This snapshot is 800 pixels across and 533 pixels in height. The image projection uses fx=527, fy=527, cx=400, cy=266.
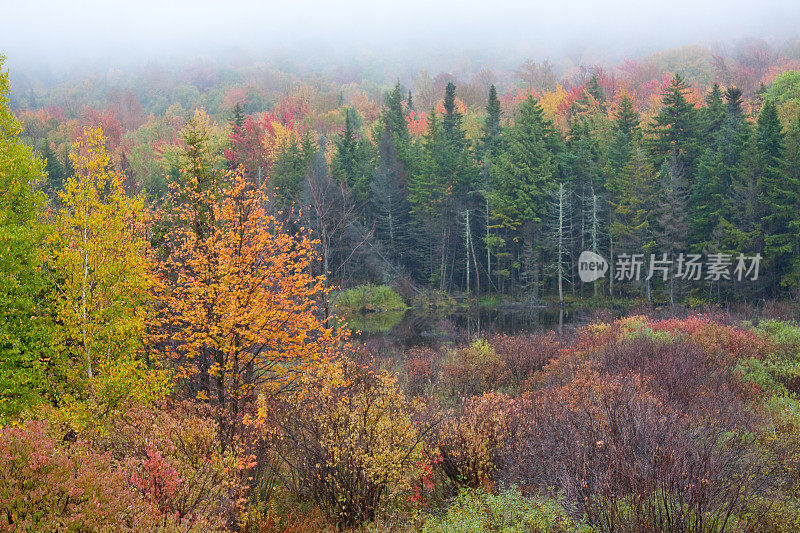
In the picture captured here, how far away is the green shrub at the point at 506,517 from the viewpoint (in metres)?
6.48

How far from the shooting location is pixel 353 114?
264ft

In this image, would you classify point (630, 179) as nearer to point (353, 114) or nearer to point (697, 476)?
point (697, 476)

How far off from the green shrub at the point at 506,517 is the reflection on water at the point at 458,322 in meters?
22.0

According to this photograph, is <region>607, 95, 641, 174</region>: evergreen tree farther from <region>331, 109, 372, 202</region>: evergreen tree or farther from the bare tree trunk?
the bare tree trunk

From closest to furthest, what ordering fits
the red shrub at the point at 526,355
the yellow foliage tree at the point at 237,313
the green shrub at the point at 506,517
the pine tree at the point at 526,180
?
1. the green shrub at the point at 506,517
2. the yellow foliage tree at the point at 237,313
3. the red shrub at the point at 526,355
4. the pine tree at the point at 526,180

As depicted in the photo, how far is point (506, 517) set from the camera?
694cm

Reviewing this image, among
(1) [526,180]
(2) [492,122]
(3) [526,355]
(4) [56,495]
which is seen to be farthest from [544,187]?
(4) [56,495]

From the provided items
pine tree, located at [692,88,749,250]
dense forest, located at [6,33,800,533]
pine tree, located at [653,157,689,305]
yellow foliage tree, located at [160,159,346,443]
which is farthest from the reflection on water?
yellow foliage tree, located at [160,159,346,443]

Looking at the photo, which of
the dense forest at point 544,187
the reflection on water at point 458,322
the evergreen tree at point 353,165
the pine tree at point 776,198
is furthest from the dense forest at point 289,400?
the evergreen tree at point 353,165

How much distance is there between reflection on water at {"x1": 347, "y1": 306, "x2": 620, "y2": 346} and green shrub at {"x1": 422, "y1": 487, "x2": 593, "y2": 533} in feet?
72.2

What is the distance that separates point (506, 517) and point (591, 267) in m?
38.2

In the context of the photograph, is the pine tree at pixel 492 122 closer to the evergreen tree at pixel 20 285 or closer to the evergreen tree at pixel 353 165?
the evergreen tree at pixel 353 165

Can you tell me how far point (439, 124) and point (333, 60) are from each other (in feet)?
444

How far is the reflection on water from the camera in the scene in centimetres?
3206
